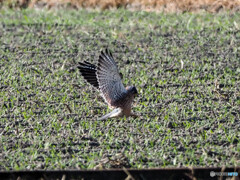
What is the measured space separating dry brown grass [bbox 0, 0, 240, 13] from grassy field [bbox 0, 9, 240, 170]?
48 centimetres

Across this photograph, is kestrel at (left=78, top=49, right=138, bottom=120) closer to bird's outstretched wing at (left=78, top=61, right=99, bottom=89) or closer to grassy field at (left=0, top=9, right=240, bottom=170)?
bird's outstretched wing at (left=78, top=61, right=99, bottom=89)

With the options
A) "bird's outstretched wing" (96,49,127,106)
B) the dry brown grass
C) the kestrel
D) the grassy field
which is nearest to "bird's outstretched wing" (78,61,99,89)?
the kestrel

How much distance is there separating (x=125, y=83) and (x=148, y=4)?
4.29 m

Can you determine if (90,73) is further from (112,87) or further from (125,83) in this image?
(125,83)

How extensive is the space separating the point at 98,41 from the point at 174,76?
1915mm

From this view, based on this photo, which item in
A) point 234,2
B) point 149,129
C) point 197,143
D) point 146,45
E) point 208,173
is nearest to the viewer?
point 208,173

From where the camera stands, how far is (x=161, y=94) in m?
7.23

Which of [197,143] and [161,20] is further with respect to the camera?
[161,20]

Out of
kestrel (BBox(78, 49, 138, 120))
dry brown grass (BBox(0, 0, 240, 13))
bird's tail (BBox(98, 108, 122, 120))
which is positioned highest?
dry brown grass (BBox(0, 0, 240, 13))

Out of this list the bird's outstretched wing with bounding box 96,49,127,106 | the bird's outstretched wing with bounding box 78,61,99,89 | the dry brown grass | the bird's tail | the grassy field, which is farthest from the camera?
the dry brown grass

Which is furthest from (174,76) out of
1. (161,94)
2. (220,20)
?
(220,20)

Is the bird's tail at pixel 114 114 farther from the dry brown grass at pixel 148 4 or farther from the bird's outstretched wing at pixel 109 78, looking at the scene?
the dry brown grass at pixel 148 4

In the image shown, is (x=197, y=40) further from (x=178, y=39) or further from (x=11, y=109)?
(x=11, y=109)

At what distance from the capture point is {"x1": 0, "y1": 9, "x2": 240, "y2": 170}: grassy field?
5387mm
